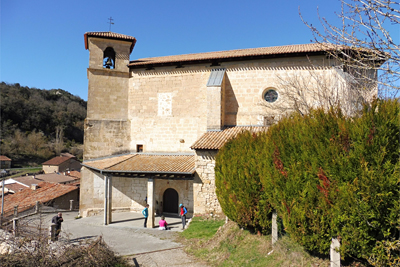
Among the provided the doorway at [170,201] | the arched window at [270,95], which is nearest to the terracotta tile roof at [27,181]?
the doorway at [170,201]

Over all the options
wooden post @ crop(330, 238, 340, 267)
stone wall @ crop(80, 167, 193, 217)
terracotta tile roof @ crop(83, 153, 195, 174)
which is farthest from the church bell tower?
wooden post @ crop(330, 238, 340, 267)

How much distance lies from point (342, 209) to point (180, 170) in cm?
782

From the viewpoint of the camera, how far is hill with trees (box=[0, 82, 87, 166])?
46.7 metres

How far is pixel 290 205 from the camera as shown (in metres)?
5.45

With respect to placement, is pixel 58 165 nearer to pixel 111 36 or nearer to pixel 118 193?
pixel 118 193

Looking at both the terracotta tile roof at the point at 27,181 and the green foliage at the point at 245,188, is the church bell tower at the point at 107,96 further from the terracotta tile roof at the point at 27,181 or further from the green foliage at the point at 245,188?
the terracotta tile roof at the point at 27,181

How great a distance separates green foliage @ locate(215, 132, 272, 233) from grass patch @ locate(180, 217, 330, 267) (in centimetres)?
46

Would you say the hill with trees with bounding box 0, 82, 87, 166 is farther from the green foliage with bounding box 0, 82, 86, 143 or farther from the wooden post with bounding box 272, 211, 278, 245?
the wooden post with bounding box 272, 211, 278, 245

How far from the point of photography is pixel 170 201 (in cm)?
1433

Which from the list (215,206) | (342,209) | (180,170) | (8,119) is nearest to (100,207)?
(180,170)

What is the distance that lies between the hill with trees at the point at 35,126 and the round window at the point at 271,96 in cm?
4446

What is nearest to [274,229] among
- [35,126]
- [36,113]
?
[35,126]

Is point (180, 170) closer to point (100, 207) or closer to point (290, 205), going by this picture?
point (100, 207)

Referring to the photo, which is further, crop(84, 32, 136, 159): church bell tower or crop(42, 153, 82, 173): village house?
crop(42, 153, 82, 173): village house
